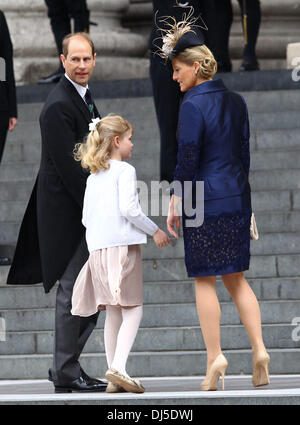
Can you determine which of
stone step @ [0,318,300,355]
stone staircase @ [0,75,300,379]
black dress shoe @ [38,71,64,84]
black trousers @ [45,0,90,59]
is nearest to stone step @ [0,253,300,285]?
stone staircase @ [0,75,300,379]

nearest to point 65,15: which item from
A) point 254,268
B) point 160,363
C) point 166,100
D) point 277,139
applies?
point 277,139

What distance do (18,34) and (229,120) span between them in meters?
8.44

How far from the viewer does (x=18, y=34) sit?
14.7 metres

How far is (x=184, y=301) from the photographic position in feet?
28.1

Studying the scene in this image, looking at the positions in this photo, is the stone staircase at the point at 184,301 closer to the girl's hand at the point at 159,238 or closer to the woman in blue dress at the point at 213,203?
the woman in blue dress at the point at 213,203

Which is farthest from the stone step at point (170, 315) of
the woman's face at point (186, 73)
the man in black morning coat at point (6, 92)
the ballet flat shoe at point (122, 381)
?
the woman's face at point (186, 73)

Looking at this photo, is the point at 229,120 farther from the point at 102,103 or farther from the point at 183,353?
the point at 102,103

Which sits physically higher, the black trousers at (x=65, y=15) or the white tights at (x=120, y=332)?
the black trousers at (x=65, y=15)

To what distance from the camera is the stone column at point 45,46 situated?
47.9 feet

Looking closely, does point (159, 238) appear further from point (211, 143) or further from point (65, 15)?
point (65, 15)

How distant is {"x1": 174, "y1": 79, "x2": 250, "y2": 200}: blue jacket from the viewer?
652 cm

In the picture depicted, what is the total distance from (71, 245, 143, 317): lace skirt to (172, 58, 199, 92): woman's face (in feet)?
2.91

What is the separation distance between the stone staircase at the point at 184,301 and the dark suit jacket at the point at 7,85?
2.77ft

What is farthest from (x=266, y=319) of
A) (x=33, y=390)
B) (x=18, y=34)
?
(x=18, y=34)
